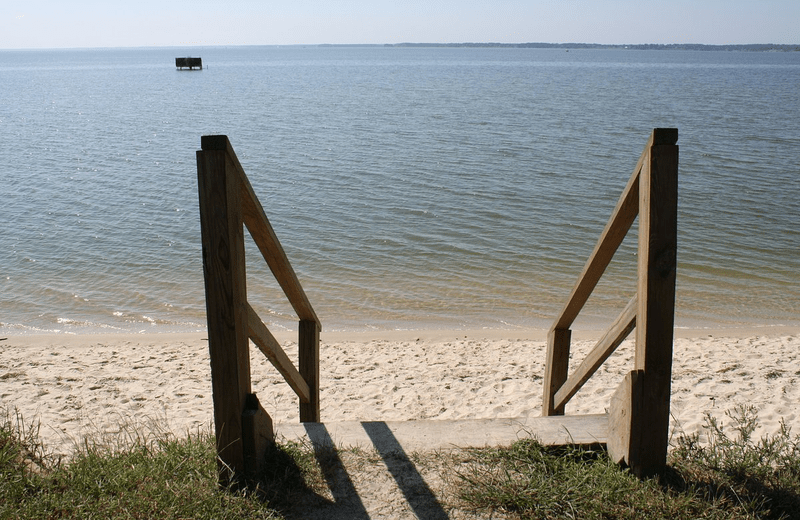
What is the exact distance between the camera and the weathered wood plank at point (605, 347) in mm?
3453

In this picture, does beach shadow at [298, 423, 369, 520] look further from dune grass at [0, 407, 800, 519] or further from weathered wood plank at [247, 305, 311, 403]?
weathered wood plank at [247, 305, 311, 403]

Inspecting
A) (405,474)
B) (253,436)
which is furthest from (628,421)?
(253,436)

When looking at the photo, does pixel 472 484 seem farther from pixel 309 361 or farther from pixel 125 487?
pixel 309 361

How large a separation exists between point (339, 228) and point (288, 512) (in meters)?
12.8

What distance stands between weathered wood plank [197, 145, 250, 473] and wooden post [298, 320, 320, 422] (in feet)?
4.82

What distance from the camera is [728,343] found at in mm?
8922

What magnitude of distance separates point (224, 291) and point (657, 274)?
1.94 m

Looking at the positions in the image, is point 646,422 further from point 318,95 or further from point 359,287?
point 318,95

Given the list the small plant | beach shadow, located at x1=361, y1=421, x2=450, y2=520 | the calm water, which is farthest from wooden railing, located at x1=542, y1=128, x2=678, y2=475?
the calm water

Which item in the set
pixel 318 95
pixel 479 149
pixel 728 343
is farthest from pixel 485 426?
pixel 318 95

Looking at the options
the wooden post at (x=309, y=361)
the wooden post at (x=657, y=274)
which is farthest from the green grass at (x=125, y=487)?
the wooden post at (x=657, y=274)

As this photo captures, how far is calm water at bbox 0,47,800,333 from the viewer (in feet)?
37.0

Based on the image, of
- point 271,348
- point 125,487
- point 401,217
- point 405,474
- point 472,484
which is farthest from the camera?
point 401,217

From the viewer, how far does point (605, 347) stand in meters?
3.75
